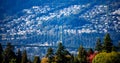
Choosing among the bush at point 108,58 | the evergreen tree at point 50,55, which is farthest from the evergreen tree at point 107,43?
the evergreen tree at point 50,55

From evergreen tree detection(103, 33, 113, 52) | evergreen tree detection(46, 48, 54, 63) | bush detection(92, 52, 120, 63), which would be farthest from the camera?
evergreen tree detection(103, 33, 113, 52)

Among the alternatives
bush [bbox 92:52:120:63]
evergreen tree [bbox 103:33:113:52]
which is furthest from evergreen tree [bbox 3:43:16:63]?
evergreen tree [bbox 103:33:113:52]

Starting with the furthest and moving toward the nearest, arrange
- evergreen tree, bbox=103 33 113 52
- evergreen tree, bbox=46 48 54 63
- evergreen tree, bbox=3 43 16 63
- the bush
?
evergreen tree, bbox=103 33 113 52 → evergreen tree, bbox=3 43 16 63 → the bush → evergreen tree, bbox=46 48 54 63

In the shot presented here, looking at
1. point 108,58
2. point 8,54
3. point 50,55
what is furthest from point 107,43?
point 8,54

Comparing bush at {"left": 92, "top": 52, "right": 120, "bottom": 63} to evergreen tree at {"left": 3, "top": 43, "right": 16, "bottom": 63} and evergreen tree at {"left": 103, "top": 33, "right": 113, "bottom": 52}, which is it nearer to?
evergreen tree at {"left": 103, "top": 33, "right": 113, "bottom": 52}

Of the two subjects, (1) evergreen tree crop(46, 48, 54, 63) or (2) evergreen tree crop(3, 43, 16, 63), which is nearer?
(1) evergreen tree crop(46, 48, 54, 63)

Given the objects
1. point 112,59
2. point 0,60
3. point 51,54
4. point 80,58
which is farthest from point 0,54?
point 112,59

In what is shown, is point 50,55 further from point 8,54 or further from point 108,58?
point 108,58

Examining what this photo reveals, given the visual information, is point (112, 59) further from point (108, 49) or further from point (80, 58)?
point (80, 58)

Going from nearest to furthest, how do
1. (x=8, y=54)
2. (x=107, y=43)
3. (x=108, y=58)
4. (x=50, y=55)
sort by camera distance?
(x=50, y=55), (x=108, y=58), (x=8, y=54), (x=107, y=43)

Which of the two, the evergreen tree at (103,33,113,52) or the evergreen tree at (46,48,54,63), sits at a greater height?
the evergreen tree at (103,33,113,52)

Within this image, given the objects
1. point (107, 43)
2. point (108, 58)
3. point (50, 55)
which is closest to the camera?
point (50, 55)
